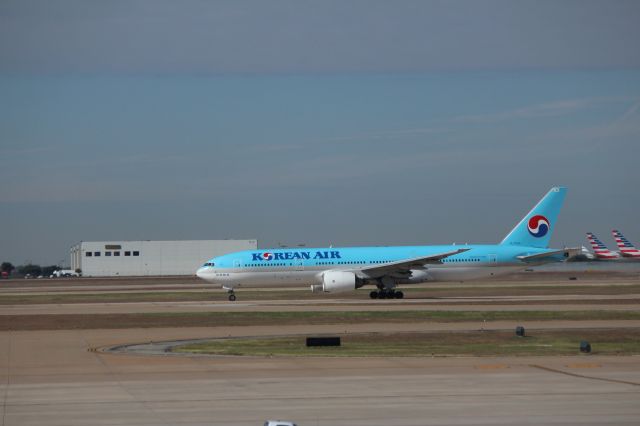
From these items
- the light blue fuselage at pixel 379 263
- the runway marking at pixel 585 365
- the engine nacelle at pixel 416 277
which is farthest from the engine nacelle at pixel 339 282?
the runway marking at pixel 585 365

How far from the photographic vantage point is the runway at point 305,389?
16438 millimetres

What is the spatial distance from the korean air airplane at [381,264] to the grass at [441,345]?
26791 mm

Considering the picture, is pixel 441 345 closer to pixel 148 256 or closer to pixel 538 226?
pixel 538 226

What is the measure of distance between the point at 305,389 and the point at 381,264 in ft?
132

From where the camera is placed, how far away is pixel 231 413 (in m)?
16.9

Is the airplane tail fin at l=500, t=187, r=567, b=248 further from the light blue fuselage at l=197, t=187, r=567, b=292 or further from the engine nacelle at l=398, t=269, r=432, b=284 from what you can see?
the engine nacelle at l=398, t=269, r=432, b=284

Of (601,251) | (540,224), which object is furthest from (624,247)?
(540,224)

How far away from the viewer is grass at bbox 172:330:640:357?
27016mm

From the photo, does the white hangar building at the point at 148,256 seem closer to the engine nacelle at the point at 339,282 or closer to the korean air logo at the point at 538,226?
the korean air logo at the point at 538,226

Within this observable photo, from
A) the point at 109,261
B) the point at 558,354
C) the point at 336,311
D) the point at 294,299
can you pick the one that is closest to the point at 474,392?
the point at 558,354

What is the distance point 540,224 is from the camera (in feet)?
210

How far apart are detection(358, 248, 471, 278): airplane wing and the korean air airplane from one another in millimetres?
67

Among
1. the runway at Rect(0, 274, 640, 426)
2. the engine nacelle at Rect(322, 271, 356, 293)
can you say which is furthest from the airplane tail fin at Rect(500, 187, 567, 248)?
the runway at Rect(0, 274, 640, 426)

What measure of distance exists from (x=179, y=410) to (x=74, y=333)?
19.9 metres
